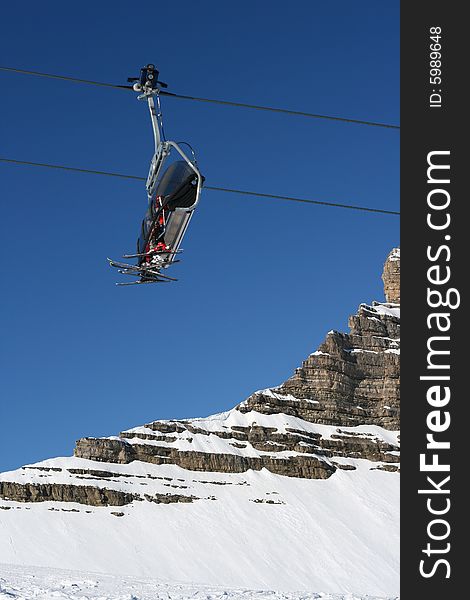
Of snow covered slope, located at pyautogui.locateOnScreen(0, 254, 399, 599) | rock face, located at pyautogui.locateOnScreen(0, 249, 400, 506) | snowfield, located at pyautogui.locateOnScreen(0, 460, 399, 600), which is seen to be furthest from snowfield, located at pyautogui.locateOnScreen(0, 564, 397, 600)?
rock face, located at pyautogui.locateOnScreen(0, 249, 400, 506)

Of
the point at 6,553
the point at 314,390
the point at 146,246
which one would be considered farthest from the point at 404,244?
the point at 314,390

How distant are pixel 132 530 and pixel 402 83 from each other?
388 feet

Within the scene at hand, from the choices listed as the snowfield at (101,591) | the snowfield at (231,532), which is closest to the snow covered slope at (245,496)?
the snowfield at (231,532)

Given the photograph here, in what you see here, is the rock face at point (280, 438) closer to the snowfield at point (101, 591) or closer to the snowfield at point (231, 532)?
the snowfield at point (231, 532)

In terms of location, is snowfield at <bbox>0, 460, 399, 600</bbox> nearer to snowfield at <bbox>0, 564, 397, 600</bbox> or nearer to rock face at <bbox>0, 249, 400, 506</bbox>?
rock face at <bbox>0, 249, 400, 506</bbox>

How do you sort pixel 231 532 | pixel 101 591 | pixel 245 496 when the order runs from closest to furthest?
pixel 101 591 < pixel 231 532 < pixel 245 496

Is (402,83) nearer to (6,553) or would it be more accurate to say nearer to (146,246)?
(146,246)

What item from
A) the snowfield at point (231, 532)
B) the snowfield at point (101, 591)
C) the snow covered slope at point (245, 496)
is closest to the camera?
the snowfield at point (101, 591)

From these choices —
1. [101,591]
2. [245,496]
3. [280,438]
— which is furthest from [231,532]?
[101,591]

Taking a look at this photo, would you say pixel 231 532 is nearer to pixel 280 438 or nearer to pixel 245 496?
pixel 245 496

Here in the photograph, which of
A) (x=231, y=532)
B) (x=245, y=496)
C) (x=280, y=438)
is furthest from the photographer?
(x=280, y=438)

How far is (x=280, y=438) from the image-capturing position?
155 metres

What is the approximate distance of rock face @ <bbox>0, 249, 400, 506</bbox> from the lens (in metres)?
135

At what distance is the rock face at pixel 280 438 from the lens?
135 m
